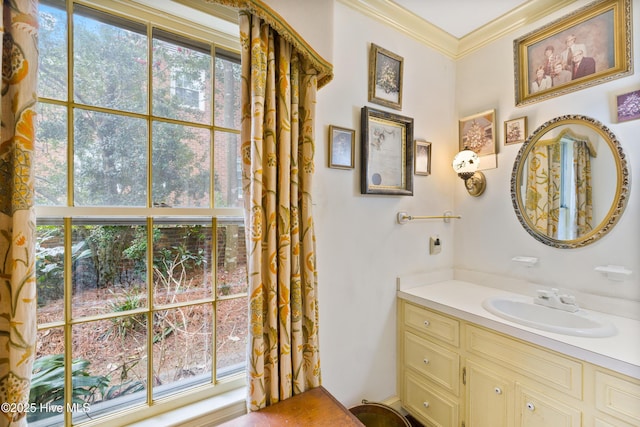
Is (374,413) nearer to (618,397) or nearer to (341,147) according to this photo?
(618,397)

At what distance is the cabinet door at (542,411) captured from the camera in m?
1.03

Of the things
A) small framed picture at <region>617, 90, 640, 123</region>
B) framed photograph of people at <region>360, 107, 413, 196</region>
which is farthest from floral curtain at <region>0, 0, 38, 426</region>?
small framed picture at <region>617, 90, 640, 123</region>

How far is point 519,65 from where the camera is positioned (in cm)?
169

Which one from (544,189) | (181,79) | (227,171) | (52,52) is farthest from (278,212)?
(544,189)

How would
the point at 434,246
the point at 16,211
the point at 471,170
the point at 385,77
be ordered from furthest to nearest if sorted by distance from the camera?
the point at 434,246, the point at 471,170, the point at 385,77, the point at 16,211

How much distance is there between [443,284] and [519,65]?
1.58 meters

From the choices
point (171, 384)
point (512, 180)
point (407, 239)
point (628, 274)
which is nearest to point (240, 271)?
point (171, 384)

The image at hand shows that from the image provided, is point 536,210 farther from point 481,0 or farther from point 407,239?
point 481,0

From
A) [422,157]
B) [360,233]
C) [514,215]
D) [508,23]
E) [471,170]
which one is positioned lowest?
[360,233]

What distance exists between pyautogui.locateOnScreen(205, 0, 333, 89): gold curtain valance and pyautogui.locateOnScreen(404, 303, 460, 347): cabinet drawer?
57.4 inches

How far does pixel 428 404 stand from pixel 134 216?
1.91m

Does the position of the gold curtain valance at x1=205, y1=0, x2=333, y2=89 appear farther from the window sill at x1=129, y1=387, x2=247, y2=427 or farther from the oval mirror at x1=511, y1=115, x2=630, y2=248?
the window sill at x1=129, y1=387, x2=247, y2=427

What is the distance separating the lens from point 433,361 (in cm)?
154

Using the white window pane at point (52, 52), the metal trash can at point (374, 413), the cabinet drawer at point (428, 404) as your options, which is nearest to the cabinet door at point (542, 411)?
the cabinet drawer at point (428, 404)
